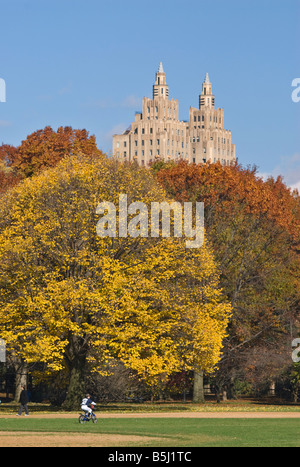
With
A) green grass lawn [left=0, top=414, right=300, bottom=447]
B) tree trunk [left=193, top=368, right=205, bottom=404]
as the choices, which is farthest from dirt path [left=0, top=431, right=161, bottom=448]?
tree trunk [left=193, top=368, right=205, bottom=404]

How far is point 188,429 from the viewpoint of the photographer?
102 feet

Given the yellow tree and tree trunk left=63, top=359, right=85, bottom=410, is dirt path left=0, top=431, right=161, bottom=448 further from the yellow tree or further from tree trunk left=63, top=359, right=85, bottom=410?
tree trunk left=63, top=359, right=85, bottom=410

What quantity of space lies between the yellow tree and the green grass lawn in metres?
8.51

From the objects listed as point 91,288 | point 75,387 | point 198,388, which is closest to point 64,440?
point 91,288

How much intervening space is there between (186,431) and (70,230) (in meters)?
19.9

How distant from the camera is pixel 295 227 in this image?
64.4 meters

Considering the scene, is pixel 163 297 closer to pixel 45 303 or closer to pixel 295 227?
pixel 45 303

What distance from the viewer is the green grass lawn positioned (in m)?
25.7

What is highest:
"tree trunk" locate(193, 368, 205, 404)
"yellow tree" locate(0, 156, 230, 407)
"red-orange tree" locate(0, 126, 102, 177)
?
"red-orange tree" locate(0, 126, 102, 177)

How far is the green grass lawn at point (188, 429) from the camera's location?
1011 inches

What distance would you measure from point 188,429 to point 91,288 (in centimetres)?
1651

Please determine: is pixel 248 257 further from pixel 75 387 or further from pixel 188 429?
pixel 188 429

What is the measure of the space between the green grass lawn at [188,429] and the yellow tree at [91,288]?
8.51 m

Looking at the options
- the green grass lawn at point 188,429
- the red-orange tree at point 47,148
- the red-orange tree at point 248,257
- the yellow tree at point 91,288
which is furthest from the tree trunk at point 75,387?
the red-orange tree at point 47,148
